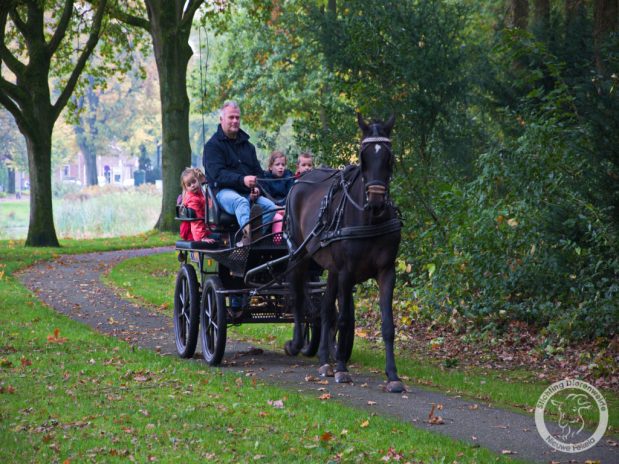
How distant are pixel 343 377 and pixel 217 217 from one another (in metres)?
2.62

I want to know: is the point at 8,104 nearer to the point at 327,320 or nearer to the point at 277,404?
the point at 327,320

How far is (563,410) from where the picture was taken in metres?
8.55

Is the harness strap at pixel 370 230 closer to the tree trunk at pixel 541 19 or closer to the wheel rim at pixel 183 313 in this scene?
the wheel rim at pixel 183 313

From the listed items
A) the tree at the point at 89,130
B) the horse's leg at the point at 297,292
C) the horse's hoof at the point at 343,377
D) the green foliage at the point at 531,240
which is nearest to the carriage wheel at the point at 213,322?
the horse's leg at the point at 297,292

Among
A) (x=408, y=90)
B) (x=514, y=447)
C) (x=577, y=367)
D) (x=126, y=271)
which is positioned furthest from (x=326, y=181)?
(x=126, y=271)

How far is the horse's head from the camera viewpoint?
8953 mm

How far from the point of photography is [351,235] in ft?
30.9

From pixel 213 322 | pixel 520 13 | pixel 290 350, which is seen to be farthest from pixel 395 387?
pixel 520 13

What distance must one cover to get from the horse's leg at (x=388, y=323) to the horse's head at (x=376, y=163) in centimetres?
70

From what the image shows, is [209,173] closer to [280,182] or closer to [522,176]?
[280,182]

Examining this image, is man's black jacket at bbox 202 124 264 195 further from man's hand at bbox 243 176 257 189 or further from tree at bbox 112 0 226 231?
tree at bbox 112 0 226 231

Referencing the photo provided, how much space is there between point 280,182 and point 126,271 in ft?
37.5

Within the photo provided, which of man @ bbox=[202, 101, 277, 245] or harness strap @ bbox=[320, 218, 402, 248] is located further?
man @ bbox=[202, 101, 277, 245]

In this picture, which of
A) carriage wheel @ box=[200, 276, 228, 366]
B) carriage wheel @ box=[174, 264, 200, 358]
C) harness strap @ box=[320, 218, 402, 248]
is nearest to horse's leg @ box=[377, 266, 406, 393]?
harness strap @ box=[320, 218, 402, 248]
